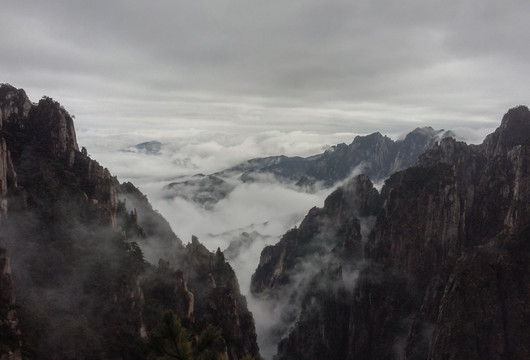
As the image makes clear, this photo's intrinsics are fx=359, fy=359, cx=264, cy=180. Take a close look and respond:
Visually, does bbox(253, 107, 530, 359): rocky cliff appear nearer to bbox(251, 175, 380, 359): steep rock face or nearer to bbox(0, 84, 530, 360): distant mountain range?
bbox(0, 84, 530, 360): distant mountain range

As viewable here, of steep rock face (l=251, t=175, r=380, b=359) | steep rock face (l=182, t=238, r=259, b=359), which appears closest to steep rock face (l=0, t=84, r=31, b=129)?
steep rock face (l=182, t=238, r=259, b=359)

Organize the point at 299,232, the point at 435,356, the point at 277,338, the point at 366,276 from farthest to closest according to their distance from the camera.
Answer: the point at 299,232 → the point at 277,338 → the point at 366,276 → the point at 435,356

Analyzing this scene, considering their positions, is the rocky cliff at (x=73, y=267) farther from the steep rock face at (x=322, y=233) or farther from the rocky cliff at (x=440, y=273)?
the steep rock face at (x=322, y=233)

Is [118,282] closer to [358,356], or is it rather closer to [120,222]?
[120,222]

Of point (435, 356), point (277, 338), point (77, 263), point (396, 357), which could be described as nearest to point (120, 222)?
point (77, 263)

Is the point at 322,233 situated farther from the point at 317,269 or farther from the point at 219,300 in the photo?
the point at 219,300
